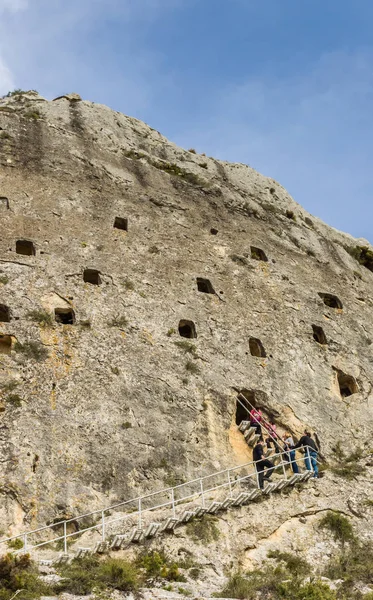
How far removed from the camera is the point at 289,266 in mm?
26266

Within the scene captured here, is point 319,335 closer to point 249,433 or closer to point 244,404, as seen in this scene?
point 244,404

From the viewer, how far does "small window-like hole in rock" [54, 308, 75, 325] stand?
1991cm

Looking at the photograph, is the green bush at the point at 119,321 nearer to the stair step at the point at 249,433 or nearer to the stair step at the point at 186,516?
the stair step at the point at 249,433

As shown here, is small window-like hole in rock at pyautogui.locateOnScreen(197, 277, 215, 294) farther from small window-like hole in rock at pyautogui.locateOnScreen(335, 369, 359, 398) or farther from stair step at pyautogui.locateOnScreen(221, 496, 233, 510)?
stair step at pyautogui.locateOnScreen(221, 496, 233, 510)

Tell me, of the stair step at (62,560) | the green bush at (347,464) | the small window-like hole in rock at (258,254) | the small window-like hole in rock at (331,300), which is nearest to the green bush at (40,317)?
the stair step at (62,560)

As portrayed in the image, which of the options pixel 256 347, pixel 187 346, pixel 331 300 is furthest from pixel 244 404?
pixel 331 300

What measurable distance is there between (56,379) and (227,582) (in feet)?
22.6

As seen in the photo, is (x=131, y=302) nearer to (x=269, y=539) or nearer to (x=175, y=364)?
(x=175, y=364)

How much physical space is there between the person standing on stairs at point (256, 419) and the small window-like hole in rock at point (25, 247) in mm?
7771

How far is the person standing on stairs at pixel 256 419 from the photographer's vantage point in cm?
1916

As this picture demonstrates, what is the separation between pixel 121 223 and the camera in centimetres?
2400

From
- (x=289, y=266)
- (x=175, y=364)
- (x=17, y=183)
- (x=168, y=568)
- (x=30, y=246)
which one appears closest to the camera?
(x=168, y=568)

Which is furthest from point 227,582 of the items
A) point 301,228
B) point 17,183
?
point 301,228

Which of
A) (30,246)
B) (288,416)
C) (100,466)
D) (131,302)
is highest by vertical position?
(30,246)
